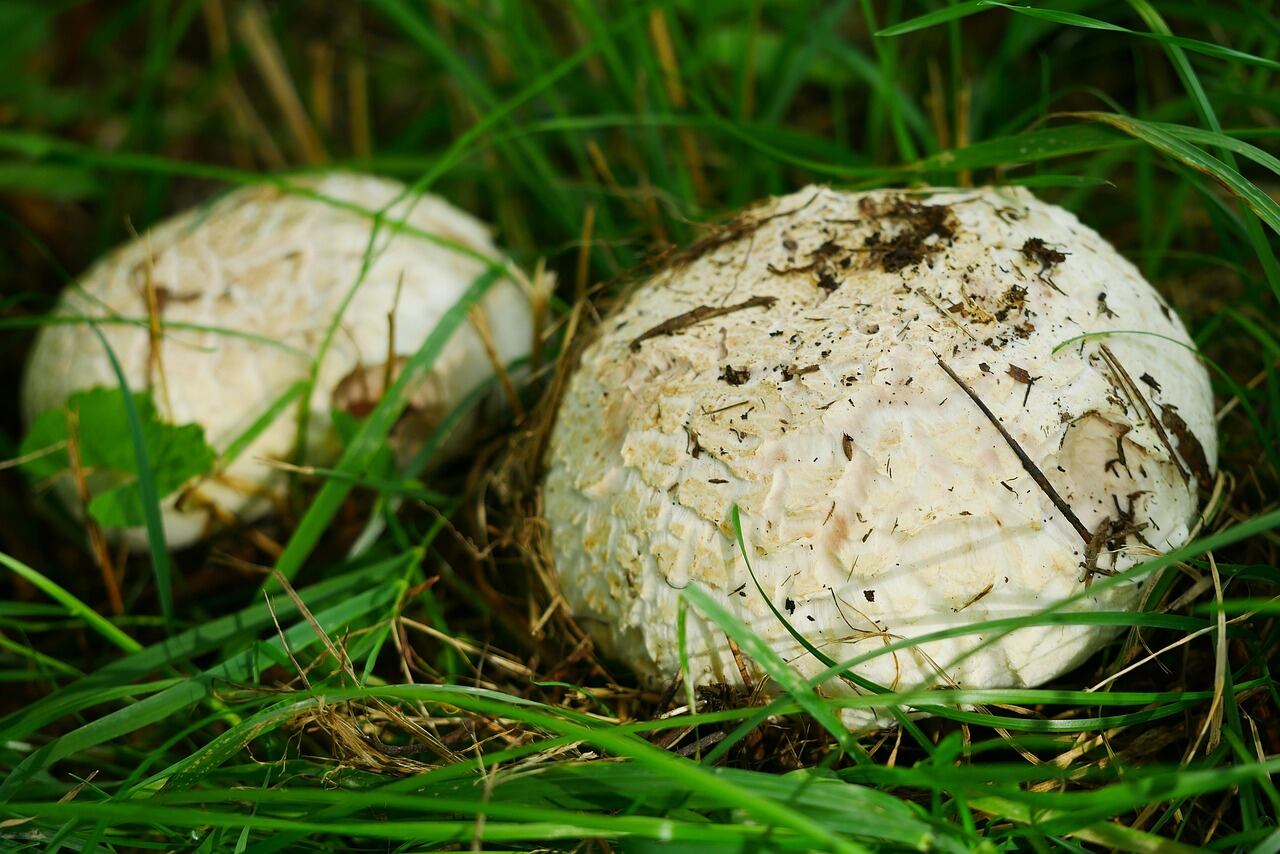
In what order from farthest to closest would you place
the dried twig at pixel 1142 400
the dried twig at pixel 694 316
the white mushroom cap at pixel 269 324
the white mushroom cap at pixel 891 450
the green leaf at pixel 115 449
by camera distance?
the white mushroom cap at pixel 269 324, the green leaf at pixel 115 449, the dried twig at pixel 694 316, the dried twig at pixel 1142 400, the white mushroom cap at pixel 891 450

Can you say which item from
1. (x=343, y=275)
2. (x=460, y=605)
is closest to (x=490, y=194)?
(x=343, y=275)

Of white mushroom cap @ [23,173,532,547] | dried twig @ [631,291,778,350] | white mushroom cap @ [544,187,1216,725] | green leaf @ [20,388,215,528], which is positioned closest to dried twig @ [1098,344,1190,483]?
white mushroom cap @ [544,187,1216,725]

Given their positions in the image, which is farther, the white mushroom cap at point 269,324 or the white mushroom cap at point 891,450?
the white mushroom cap at point 269,324

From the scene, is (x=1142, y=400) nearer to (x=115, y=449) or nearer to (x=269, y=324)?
(x=269, y=324)

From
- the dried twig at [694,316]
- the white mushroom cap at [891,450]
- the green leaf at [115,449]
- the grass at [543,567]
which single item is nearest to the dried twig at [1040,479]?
the white mushroom cap at [891,450]

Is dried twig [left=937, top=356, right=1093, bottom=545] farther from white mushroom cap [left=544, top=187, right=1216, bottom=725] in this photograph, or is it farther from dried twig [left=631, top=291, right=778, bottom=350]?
dried twig [left=631, top=291, right=778, bottom=350]

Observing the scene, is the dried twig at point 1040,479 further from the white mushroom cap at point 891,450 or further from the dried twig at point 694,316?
the dried twig at point 694,316

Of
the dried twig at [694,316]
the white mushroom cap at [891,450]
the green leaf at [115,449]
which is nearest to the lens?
the white mushroom cap at [891,450]
